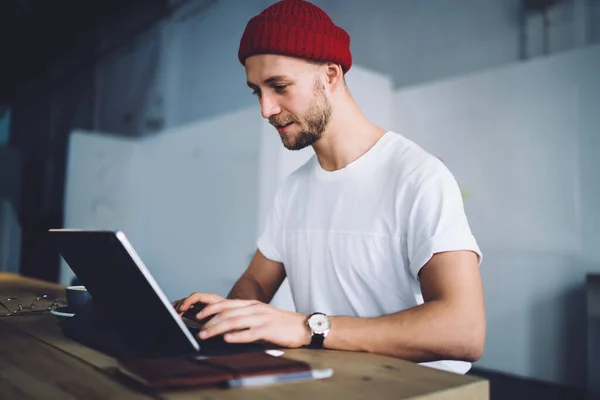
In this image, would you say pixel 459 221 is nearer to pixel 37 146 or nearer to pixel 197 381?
pixel 197 381

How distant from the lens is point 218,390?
56 centimetres

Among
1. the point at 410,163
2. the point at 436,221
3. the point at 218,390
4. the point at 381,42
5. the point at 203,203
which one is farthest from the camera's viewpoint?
the point at 381,42

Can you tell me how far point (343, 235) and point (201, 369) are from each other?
26.0 inches

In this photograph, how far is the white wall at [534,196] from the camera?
248 cm

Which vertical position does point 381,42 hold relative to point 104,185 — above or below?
above

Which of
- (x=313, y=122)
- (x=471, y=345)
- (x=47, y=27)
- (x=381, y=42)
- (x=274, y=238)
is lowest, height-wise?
(x=471, y=345)

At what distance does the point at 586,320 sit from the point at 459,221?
1916mm

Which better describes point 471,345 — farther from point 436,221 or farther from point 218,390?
point 218,390

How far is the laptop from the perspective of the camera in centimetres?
67

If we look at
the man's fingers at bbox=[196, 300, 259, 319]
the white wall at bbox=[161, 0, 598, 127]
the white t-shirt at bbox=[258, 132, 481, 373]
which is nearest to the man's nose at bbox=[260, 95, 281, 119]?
the white t-shirt at bbox=[258, 132, 481, 373]

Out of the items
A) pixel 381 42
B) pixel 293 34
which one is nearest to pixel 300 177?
pixel 293 34

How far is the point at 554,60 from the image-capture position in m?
2.60

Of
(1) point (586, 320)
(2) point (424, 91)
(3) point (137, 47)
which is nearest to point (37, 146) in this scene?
(3) point (137, 47)

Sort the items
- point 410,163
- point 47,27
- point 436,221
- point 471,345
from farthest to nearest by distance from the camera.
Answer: point 47,27
point 410,163
point 436,221
point 471,345
